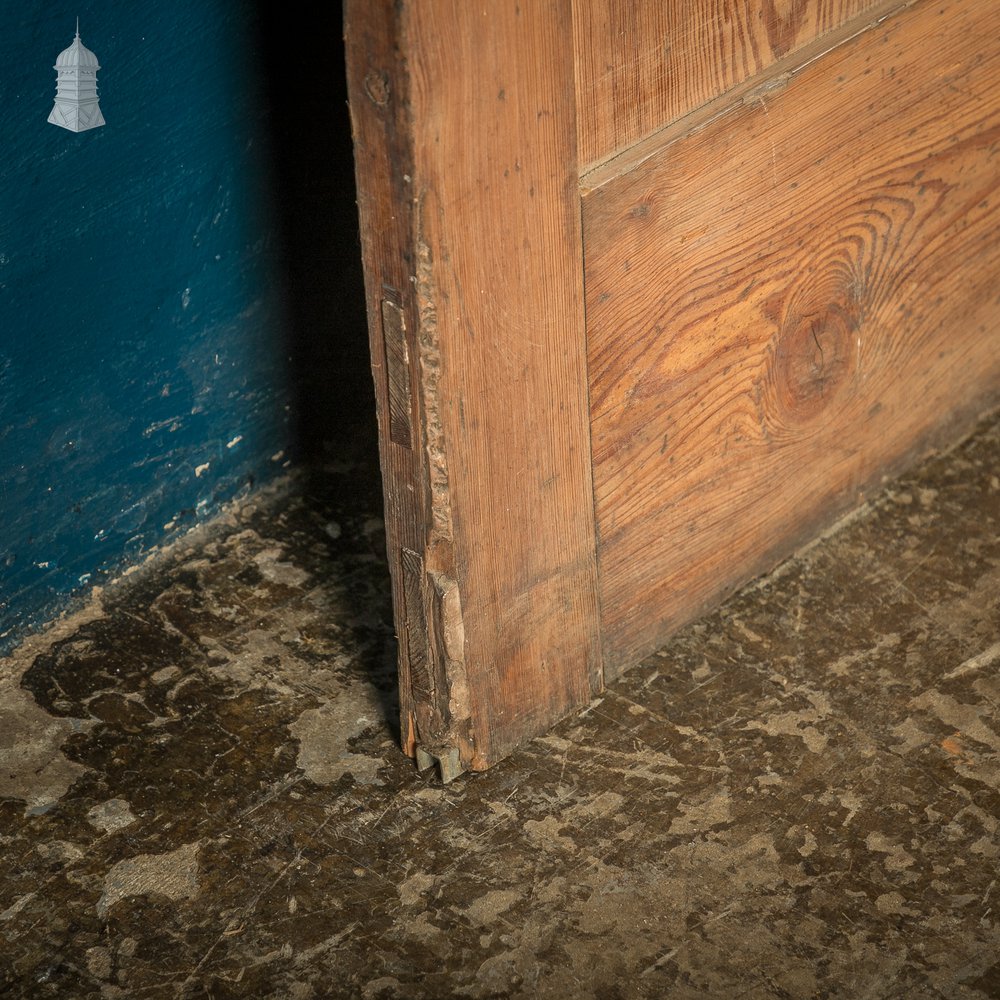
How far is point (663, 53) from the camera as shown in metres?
1.80

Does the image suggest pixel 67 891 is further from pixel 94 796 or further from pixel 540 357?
pixel 540 357

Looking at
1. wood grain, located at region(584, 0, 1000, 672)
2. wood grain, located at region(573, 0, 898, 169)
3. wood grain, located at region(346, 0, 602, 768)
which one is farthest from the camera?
wood grain, located at region(584, 0, 1000, 672)

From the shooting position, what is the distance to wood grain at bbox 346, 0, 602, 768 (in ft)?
5.20

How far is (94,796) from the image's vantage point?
78.7 inches

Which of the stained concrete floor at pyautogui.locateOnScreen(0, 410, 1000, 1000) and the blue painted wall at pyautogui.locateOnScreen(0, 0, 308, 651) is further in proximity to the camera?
the blue painted wall at pyautogui.locateOnScreen(0, 0, 308, 651)

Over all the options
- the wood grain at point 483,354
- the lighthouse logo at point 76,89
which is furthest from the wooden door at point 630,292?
the lighthouse logo at point 76,89

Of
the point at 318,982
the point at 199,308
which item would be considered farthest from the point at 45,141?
the point at 318,982

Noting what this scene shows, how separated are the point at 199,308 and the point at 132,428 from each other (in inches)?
8.0

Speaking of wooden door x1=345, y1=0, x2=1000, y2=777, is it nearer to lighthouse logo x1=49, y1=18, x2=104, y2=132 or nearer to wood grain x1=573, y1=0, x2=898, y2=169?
wood grain x1=573, y1=0, x2=898, y2=169

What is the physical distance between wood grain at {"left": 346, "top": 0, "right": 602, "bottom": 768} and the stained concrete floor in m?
Answer: 0.14

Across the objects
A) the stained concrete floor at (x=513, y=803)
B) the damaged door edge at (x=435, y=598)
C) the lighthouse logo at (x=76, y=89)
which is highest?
the lighthouse logo at (x=76, y=89)

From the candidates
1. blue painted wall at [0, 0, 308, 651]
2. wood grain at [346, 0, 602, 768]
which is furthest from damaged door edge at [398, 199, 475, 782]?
blue painted wall at [0, 0, 308, 651]

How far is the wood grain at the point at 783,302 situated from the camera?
75.9 inches

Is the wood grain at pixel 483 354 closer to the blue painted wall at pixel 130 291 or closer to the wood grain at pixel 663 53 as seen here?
the wood grain at pixel 663 53
